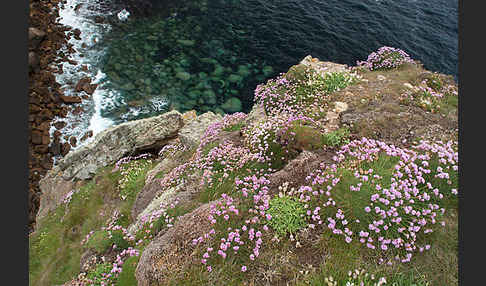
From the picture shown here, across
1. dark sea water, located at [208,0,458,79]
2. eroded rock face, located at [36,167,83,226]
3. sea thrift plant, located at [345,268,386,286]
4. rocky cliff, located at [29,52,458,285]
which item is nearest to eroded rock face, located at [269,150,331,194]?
rocky cliff, located at [29,52,458,285]

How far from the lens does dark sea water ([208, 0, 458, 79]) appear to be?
29.5 meters

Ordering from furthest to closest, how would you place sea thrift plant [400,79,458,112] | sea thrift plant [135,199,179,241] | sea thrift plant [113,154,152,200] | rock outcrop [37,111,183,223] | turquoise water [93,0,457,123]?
turquoise water [93,0,457,123], rock outcrop [37,111,183,223], sea thrift plant [113,154,152,200], sea thrift plant [400,79,458,112], sea thrift plant [135,199,179,241]

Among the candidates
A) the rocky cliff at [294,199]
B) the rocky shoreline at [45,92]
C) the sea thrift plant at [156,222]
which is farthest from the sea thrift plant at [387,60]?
the rocky shoreline at [45,92]

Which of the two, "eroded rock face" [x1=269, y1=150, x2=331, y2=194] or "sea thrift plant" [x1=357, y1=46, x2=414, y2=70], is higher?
"eroded rock face" [x1=269, y1=150, x2=331, y2=194]

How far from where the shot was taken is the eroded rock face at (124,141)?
58.1ft

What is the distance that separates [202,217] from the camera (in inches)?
279

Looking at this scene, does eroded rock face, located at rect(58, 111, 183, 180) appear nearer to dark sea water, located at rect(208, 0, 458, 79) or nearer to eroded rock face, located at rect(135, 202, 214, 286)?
eroded rock face, located at rect(135, 202, 214, 286)

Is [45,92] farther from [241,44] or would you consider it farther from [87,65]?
[241,44]

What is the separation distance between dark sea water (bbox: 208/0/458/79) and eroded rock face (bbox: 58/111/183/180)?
14575mm

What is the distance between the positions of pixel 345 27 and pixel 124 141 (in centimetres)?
2678

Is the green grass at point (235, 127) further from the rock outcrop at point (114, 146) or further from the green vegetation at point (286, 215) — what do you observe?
the rock outcrop at point (114, 146)

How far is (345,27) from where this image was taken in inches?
1298

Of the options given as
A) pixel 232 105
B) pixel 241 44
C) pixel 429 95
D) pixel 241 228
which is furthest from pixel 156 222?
pixel 241 44

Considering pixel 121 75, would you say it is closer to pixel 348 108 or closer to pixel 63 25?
pixel 63 25
